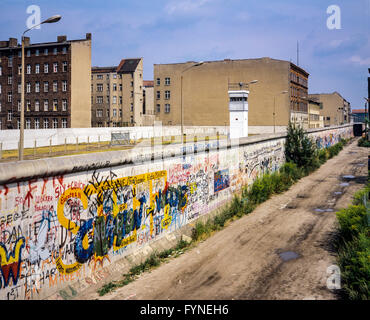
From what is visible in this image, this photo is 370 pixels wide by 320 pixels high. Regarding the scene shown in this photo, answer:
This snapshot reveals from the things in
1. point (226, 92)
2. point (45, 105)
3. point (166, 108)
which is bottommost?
point (45, 105)

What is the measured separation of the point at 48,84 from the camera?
2520 inches

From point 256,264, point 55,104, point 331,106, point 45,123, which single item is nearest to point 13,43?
point 55,104

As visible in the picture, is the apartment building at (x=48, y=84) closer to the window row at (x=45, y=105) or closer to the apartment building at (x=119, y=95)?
the window row at (x=45, y=105)

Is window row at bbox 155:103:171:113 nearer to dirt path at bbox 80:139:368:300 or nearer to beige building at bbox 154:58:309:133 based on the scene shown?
beige building at bbox 154:58:309:133

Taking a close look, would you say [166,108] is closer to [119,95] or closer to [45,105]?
[119,95]

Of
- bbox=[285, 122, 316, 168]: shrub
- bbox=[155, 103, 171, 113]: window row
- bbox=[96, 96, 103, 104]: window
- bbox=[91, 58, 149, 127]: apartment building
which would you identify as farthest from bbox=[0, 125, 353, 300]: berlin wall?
bbox=[96, 96, 103, 104]: window

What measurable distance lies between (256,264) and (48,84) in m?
61.5

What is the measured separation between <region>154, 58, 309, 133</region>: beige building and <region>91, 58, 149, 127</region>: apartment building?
1249 centimetres

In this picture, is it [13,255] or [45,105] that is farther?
[45,105]

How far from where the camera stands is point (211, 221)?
14.7 m

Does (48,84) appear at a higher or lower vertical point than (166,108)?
higher

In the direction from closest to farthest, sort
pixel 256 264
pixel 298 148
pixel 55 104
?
pixel 256 264
pixel 298 148
pixel 55 104
